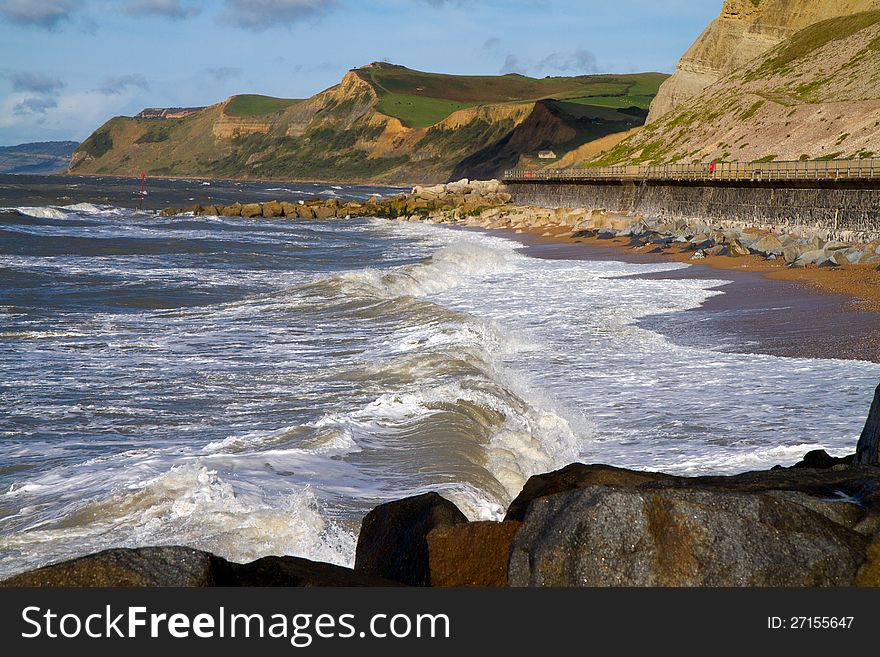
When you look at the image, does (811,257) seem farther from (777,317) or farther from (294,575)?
(294,575)

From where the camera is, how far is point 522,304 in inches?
892

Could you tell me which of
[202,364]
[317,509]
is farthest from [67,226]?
[317,509]

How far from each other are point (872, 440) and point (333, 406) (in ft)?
21.3

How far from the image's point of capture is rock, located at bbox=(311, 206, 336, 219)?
76.0 m

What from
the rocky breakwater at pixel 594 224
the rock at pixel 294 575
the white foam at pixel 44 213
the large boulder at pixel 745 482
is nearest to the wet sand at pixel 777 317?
the rocky breakwater at pixel 594 224

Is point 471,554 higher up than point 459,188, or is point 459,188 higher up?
point 459,188

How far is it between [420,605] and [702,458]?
645cm

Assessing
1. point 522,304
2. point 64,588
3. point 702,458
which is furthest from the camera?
point 522,304

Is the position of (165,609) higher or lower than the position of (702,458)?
higher

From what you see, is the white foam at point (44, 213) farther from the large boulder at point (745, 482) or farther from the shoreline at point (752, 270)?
the large boulder at point (745, 482)

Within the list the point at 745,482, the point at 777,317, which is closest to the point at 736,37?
the point at 777,317

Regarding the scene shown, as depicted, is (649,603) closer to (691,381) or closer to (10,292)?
(691,381)

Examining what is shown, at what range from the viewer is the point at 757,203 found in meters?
42.8


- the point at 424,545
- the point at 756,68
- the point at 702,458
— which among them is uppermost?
the point at 756,68
